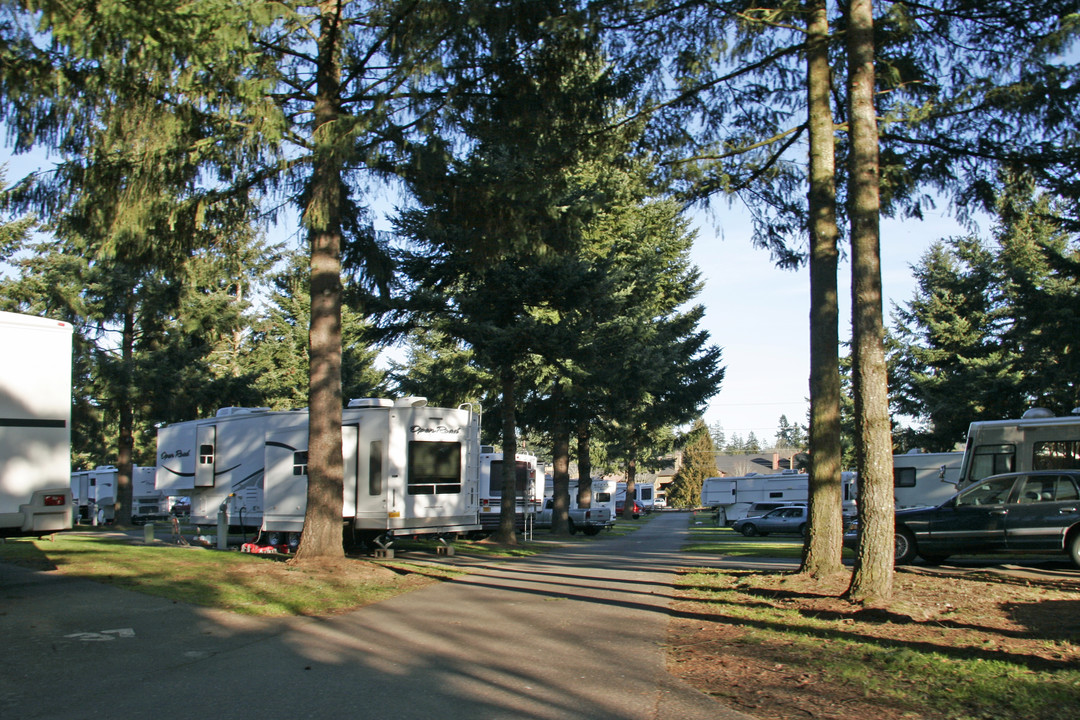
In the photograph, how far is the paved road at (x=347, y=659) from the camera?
5680 mm

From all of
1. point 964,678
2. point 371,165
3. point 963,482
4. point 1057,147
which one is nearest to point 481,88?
point 371,165

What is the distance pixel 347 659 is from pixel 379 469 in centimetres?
964

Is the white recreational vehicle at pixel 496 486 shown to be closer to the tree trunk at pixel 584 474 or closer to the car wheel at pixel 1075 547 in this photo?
the tree trunk at pixel 584 474

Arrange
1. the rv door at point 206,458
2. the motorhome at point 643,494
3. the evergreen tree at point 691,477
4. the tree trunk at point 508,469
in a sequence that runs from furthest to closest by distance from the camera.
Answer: the evergreen tree at point 691,477
the motorhome at point 643,494
the tree trunk at point 508,469
the rv door at point 206,458

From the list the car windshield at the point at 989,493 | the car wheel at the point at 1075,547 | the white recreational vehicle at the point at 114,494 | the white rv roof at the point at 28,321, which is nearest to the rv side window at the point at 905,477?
the car windshield at the point at 989,493

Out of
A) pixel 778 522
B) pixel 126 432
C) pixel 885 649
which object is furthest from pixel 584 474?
pixel 885 649

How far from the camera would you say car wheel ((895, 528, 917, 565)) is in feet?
50.5

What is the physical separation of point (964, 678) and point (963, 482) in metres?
15.4

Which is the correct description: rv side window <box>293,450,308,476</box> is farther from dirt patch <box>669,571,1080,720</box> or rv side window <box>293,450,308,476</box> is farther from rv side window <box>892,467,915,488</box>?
rv side window <box>892,467,915,488</box>

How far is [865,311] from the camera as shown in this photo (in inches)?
381

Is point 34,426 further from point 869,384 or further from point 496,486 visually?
point 496,486

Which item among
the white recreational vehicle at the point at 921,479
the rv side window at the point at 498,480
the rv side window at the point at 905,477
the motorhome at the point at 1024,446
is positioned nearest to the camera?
the motorhome at the point at 1024,446

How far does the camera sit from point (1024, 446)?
758 inches

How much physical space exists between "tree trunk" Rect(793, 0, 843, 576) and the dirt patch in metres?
0.67
